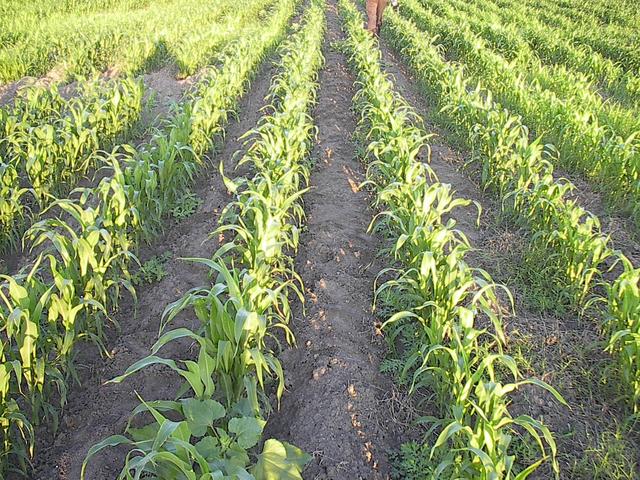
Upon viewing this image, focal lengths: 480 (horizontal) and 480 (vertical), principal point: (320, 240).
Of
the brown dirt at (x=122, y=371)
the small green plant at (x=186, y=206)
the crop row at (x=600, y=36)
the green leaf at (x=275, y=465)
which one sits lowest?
the brown dirt at (x=122, y=371)

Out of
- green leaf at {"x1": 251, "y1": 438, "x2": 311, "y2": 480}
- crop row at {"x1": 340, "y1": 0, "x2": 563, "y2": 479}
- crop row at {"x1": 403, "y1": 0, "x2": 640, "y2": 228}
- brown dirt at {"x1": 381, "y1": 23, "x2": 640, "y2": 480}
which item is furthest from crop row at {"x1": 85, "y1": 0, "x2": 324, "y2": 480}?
crop row at {"x1": 403, "y1": 0, "x2": 640, "y2": 228}

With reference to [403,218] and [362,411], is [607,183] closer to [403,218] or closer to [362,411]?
[403,218]

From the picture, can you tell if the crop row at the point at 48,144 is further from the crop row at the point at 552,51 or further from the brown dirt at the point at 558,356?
the crop row at the point at 552,51

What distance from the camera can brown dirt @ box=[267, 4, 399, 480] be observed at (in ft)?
7.52

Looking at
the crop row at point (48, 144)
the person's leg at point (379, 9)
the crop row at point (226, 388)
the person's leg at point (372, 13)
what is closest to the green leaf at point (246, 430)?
the crop row at point (226, 388)

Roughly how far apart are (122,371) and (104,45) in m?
7.64

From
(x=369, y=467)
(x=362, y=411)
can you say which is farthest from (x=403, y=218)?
(x=369, y=467)

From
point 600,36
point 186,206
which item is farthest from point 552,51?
point 186,206

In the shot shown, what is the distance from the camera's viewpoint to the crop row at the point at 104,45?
7.75 metres

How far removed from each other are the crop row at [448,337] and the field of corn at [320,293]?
18 mm

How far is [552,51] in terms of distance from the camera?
31.5 ft

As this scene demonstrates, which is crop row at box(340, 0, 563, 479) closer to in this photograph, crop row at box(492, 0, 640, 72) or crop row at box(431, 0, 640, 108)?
crop row at box(431, 0, 640, 108)

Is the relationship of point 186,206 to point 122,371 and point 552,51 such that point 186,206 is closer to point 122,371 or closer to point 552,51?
point 122,371

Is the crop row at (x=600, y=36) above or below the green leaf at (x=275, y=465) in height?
above
